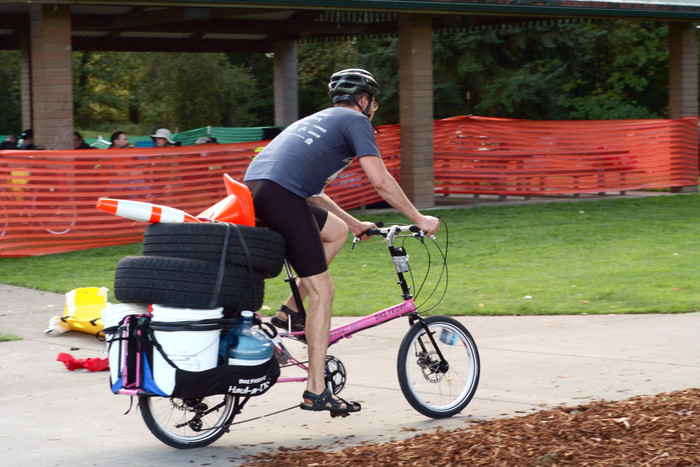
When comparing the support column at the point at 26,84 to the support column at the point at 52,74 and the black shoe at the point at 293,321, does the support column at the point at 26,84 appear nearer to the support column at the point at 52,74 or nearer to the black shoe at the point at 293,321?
the support column at the point at 52,74

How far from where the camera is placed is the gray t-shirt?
17.3 feet

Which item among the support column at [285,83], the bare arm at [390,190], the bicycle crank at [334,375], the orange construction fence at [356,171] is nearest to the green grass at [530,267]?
the orange construction fence at [356,171]

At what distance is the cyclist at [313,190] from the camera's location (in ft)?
17.3

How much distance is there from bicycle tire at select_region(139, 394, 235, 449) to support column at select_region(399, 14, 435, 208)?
1317 centimetres

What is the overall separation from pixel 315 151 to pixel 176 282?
1.07 m

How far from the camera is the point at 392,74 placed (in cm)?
3319

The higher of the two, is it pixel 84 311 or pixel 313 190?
pixel 313 190

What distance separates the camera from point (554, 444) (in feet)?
15.6

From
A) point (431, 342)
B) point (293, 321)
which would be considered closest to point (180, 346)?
point (293, 321)

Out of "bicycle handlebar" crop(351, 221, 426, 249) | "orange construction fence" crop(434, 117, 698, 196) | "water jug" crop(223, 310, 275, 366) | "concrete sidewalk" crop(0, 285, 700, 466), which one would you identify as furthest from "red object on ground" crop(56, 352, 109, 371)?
"orange construction fence" crop(434, 117, 698, 196)

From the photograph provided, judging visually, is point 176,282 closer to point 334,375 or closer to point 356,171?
point 334,375

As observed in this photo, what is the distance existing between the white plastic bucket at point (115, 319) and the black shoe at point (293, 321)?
988mm

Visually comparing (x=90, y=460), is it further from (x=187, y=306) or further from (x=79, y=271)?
(x=79, y=271)

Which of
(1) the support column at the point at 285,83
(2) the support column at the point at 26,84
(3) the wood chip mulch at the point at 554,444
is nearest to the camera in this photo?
(3) the wood chip mulch at the point at 554,444
